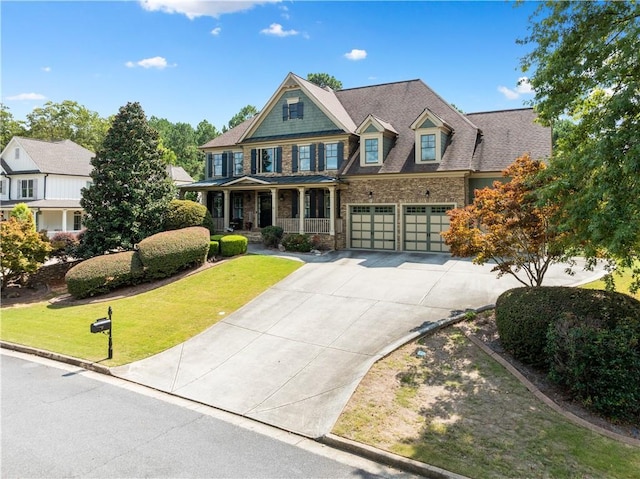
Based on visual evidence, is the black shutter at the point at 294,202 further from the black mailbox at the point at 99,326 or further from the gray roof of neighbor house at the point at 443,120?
the black mailbox at the point at 99,326

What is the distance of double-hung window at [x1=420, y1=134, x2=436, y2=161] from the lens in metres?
20.9

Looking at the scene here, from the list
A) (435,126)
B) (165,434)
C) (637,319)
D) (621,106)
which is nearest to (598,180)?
(621,106)

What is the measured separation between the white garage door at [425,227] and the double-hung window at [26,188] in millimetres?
34194

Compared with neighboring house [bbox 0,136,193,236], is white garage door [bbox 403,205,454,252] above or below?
below

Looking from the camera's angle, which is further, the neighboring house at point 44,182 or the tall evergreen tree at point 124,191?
the neighboring house at point 44,182

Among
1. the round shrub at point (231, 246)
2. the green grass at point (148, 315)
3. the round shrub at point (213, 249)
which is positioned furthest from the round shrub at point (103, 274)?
the round shrub at point (231, 246)

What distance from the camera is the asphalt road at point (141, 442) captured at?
5434mm

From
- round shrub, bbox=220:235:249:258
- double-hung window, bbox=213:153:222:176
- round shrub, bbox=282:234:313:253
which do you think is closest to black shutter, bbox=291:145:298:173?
round shrub, bbox=282:234:313:253

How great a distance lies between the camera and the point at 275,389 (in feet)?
26.3

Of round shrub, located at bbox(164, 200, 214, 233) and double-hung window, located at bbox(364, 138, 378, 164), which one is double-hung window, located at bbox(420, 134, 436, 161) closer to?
double-hung window, located at bbox(364, 138, 378, 164)

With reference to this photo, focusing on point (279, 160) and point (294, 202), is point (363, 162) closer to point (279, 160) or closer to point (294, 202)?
point (294, 202)

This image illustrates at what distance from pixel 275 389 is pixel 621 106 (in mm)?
8265

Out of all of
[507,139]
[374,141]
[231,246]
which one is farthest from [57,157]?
[507,139]

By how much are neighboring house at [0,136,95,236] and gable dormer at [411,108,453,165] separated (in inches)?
1142
